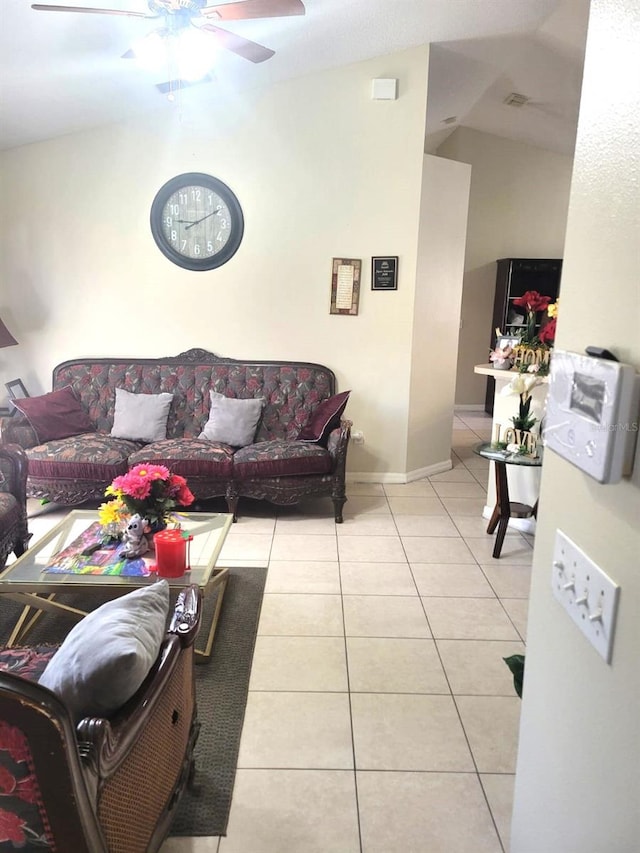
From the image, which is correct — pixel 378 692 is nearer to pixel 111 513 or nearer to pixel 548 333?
pixel 111 513

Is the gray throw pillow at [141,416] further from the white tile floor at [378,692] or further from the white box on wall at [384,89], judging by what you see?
the white box on wall at [384,89]

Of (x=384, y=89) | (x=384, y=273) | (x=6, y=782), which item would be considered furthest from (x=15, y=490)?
(x=384, y=89)

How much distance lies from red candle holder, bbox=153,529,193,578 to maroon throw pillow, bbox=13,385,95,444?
2055 mm

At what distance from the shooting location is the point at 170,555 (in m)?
2.36

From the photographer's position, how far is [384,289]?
14.4ft

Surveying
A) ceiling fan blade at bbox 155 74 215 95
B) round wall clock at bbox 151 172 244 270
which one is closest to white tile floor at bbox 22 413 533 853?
round wall clock at bbox 151 172 244 270

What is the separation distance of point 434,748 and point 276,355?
10.3 ft

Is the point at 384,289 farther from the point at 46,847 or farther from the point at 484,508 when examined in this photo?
the point at 46,847

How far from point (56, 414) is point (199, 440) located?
1.03 metres

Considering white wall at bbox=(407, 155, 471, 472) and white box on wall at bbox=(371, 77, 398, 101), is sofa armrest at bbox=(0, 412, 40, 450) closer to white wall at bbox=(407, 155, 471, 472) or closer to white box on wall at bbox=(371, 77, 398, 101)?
white wall at bbox=(407, 155, 471, 472)

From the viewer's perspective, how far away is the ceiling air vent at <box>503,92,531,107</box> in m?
5.35

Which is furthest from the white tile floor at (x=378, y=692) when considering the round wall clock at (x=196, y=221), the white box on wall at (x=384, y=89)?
the white box on wall at (x=384, y=89)

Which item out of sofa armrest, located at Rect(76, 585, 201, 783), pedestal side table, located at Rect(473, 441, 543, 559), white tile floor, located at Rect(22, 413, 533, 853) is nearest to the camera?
sofa armrest, located at Rect(76, 585, 201, 783)

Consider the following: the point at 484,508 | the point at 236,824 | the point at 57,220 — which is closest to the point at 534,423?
the point at 484,508
